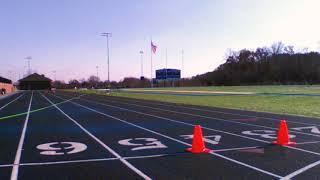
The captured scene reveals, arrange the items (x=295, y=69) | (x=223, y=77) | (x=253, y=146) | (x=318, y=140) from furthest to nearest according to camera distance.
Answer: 1. (x=223, y=77)
2. (x=295, y=69)
3. (x=318, y=140)
4. (x=253, y=146)

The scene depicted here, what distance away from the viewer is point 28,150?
459 inches

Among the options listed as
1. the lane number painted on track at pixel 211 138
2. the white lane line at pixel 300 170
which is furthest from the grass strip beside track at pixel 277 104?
the white lane line at pixel 300 170

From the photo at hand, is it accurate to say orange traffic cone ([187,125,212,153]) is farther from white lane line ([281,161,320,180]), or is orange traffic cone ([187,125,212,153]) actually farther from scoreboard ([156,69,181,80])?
scoreboard ([156,69,181,80])

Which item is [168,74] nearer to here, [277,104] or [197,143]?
[277,104]

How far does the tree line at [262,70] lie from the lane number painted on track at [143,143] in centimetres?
10268

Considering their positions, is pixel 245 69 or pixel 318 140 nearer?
pixel 318 140

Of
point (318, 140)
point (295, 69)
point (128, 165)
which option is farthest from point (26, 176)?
point (295, 69)

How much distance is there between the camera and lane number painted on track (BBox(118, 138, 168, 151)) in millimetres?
12008

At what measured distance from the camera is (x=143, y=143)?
12.8 meters

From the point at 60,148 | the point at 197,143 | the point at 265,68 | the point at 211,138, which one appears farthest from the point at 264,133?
the point at 265,68

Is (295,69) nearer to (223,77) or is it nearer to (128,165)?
(223,77)

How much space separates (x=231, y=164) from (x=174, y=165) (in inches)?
44.8

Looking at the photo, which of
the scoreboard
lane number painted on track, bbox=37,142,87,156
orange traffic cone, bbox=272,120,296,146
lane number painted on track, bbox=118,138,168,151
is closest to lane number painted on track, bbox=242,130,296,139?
orange traffic cone, bbox=272,120,296,146

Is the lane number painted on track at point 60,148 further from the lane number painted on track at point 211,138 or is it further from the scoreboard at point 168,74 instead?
the scoreboard at point 168,74
